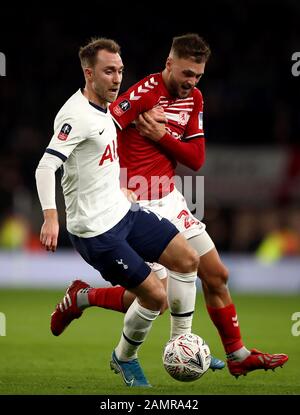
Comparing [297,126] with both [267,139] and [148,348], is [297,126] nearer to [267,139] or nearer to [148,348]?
[267,139]

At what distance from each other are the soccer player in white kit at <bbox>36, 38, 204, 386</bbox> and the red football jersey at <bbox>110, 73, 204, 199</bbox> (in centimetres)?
55

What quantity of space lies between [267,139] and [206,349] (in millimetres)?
12695

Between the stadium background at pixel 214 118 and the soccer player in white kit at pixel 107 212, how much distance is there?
827 cm

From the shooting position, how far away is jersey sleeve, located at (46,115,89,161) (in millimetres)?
5785

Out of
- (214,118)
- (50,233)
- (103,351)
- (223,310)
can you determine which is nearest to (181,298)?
(223,310)

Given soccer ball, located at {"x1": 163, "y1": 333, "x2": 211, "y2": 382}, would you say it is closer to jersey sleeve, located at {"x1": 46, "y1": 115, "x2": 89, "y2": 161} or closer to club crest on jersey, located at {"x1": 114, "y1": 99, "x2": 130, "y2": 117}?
jersey sleeve, located at {"x1": 46, "y1": 115, "x2": 89, "y2": 161}

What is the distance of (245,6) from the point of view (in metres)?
20.6

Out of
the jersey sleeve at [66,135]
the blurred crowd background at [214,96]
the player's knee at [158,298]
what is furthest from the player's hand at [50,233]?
the blurred crowd background at [214,96]

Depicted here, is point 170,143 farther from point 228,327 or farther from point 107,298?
point 228,327

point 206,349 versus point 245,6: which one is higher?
point 245,6

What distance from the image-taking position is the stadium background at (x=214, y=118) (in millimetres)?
16453

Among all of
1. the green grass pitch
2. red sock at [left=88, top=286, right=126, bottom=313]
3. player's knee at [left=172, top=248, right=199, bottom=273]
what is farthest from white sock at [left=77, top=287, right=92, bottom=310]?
player's knee at [left=172, top=248, right=199, bottom=273]

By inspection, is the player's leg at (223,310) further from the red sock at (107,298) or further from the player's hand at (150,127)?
the player's hand at (150,127)

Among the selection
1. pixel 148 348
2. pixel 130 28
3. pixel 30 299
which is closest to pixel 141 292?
pixel 148 348
